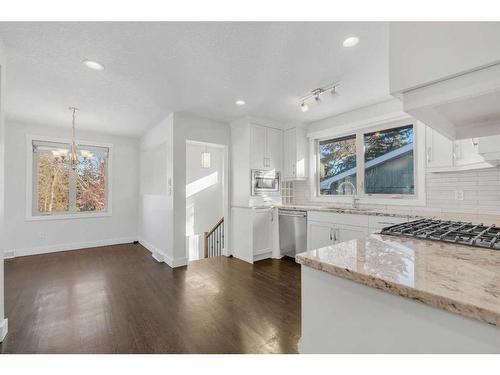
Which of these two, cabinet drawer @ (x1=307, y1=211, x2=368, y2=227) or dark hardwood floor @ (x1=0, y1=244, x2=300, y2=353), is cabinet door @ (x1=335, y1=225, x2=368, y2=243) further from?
dark hardwood floor @ (x1=0, y1=244, x2=300, y2=353)

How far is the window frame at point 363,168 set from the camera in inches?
120

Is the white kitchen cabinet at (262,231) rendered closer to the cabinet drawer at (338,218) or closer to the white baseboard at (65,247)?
the cabinet drawer at (338,218)

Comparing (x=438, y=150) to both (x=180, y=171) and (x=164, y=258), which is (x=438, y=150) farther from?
(x=164, y=258)

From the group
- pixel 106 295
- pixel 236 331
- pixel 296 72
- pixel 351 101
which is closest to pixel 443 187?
pixel 351 101

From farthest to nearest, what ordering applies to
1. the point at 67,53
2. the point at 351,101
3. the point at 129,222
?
the point at 129,222
the point at 351,101
the point at 67,53

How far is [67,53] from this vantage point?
208cm

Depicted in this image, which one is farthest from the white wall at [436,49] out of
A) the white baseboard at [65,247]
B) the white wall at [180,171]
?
the white baseboard at [65,247]

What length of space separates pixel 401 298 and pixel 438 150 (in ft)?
8.82

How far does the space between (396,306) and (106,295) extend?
2952 millimetres

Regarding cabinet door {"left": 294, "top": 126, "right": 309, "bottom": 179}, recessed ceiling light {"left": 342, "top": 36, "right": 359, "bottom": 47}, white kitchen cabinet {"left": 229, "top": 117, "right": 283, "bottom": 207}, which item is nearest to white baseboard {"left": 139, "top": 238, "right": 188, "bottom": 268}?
white kitchen cabinet {"left": 229, "top": 117, "right": 283, "bottom": 207}

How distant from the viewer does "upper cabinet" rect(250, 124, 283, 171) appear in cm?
397

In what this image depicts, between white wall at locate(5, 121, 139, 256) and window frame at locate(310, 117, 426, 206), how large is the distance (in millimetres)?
3996

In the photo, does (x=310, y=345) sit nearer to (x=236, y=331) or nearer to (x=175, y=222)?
(x=236, y=331)

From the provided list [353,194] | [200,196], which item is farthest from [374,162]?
[200,196]
